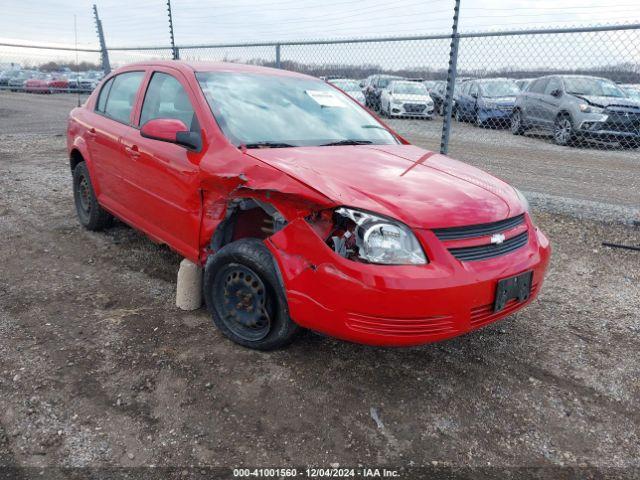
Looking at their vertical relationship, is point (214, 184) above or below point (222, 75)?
below

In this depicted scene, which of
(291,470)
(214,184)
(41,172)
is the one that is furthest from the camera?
(41,172)

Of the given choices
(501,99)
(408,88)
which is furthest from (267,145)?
(408,88)

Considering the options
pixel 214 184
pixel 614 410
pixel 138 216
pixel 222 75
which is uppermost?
pixel 222 75

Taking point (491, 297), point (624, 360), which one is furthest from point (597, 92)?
point (491, 297)

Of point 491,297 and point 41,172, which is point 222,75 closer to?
point 491,297

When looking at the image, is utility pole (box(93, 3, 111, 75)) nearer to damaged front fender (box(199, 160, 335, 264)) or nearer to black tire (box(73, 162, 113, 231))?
black tire (box(73, 162, 113, 231))

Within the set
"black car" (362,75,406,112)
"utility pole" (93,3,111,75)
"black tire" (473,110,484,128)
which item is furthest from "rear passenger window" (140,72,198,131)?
"black car" (362,75,406,112)

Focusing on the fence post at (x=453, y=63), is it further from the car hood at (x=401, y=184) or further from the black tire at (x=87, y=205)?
the black tire at (x=87, y=205)

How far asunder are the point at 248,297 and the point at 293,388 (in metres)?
0.58

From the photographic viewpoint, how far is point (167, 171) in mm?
3387

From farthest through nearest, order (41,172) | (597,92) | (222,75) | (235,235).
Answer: (597,92)
(41,172)
(222,75)
(235,235)

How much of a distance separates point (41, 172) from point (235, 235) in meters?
6.19

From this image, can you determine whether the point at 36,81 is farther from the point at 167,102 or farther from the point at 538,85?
the point at 167,102

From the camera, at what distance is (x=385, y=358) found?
300 cm
